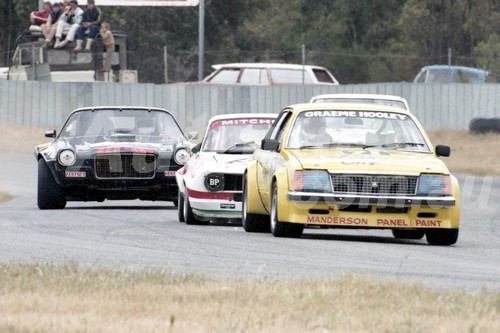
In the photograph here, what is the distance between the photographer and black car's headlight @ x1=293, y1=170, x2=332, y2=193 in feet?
42.8

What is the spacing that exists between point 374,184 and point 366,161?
0.27 m

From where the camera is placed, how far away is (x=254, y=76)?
3869 cm

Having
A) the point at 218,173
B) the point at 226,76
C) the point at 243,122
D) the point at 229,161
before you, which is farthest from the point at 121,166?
the point at 226,76

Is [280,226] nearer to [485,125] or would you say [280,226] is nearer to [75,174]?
[75,174]

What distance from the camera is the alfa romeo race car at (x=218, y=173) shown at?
15.8 meters

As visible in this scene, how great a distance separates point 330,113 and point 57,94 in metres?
24.1

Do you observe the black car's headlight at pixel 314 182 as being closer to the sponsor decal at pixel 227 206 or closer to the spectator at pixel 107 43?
the sponsor decal at pixel 227 206

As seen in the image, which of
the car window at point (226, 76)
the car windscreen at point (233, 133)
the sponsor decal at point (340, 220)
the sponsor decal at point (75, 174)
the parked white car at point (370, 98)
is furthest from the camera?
the car window at point (226, 76)

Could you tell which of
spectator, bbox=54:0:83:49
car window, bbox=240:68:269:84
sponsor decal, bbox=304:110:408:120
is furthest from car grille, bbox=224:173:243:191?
spectator, bbox=54:0:83:49

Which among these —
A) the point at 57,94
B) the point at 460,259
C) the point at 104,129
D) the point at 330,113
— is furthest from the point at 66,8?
the point at 460,259

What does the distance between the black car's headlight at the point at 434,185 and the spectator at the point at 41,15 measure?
27.8 m

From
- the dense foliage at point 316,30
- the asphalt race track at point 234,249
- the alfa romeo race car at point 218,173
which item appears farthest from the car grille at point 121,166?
the dense foliage at point 316,30

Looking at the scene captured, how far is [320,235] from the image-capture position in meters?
14.4

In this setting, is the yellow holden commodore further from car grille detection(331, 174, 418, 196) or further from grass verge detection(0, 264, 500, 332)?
A: grass verge detection(0, 264, 500, 332)
